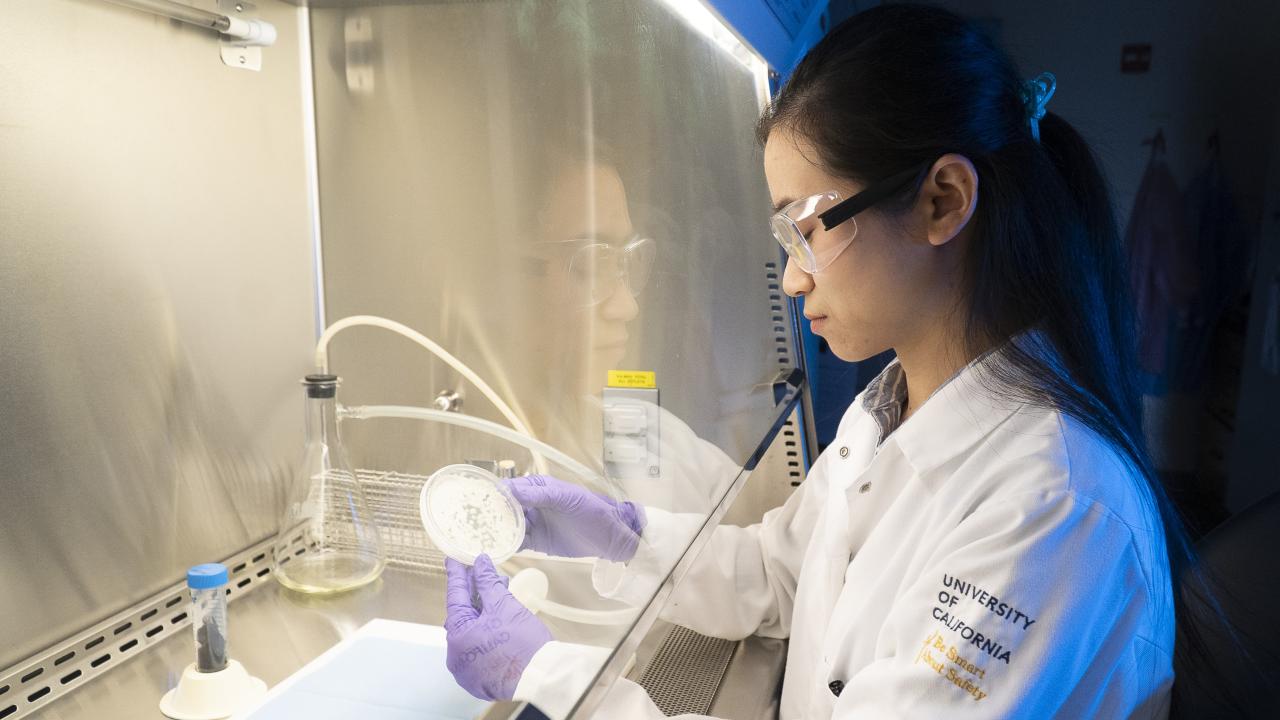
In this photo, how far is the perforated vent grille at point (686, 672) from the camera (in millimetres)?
1227

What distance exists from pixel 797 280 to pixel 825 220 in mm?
122

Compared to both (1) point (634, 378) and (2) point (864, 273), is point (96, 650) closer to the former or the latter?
(1) point (634, 378)

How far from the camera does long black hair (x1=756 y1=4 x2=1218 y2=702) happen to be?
3.23 ft

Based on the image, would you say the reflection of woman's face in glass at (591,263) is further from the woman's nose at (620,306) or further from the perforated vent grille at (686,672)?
the perforated vent grille at (686,672)

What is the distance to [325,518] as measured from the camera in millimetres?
1331

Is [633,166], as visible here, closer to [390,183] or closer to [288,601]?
[390,183]

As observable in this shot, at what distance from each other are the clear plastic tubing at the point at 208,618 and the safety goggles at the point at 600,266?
1.92ft

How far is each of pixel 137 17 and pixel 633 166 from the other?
27.2 inches

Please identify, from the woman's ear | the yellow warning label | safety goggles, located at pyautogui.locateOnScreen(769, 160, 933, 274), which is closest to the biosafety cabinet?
the yellow warning label

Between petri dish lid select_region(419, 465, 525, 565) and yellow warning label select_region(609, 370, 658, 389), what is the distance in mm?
239

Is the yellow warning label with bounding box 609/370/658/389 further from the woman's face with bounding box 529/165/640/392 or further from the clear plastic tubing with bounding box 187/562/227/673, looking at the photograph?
the clear plastic tubing with bounding box 187/562/227/673

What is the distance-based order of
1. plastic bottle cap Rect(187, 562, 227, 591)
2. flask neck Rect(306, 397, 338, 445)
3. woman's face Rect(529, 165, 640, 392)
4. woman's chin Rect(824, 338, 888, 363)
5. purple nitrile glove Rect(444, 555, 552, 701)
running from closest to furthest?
purple nitrile glove Rect(444, 555, 552, 701) < plastic bottle cap Rect(187, 562, 227, 591) < woman's chin Rect(824, 338, 888, 363) < woman's face Rect(529, 165, 640, 392) < flask neck Rect(306, 397, 338, 445)

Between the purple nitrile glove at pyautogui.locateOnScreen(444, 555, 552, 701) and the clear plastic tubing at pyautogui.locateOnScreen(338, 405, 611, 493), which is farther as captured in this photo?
the clear plastic tubing at pyautogui.locateOnScreen(338, 405, 611, 493)

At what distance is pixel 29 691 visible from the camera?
995 mm
